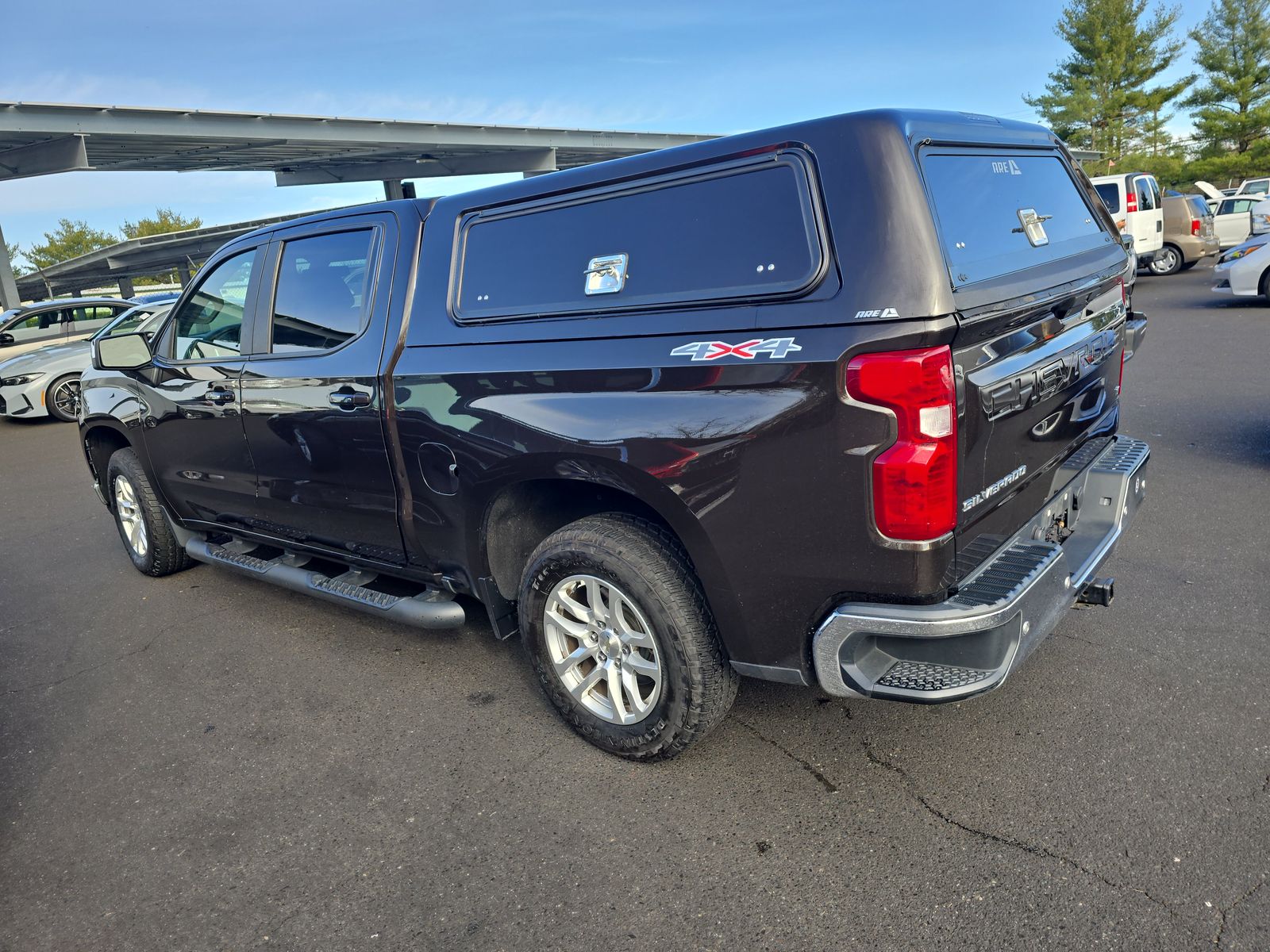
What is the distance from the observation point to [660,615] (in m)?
2.90

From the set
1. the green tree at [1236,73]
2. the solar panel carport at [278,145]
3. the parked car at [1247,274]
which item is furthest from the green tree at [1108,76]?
the parked car at [1247,274]

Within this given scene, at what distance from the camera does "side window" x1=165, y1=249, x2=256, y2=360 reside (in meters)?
4.38

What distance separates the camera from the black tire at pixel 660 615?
2.90m

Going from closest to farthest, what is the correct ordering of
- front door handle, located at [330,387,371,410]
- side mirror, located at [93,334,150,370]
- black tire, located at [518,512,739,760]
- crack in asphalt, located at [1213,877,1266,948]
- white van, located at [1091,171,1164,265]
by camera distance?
crack in asphalt, located at [1213,877,1266,948] → black tire, located at [518,512,739,760] → front door handle, located at [330,387,371,410] → side mirror, located at [93,334,150,370] → white van, located at [1091,171,1164,265]

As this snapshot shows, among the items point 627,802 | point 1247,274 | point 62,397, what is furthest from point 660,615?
point 1247,274

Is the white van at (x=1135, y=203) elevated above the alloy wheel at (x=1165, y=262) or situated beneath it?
→ elevated above

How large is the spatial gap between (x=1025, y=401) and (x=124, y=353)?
4354 millimetres

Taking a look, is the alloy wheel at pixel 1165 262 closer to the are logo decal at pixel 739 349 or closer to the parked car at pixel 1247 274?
the parked car at pixel 1247 274

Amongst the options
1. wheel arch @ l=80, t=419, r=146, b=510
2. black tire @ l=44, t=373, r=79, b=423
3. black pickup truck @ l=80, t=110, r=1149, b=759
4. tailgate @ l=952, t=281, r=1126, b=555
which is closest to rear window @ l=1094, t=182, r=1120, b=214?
black pickup truck @ l=80, t=110, r=1149, b=759

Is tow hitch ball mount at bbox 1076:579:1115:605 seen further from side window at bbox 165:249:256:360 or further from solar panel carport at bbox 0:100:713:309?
solar panel carport at bbox 0:100:713:309

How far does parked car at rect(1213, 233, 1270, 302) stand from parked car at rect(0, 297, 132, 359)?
16.7m

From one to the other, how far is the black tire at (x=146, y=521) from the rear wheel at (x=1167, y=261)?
19464mm

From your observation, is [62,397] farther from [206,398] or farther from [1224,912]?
[1224,912]

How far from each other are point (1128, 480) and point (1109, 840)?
138 cm
